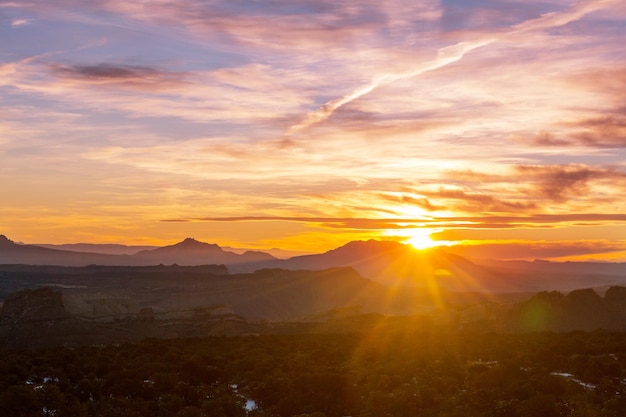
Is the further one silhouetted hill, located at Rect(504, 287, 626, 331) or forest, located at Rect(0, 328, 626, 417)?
silhouetted hill, located at Rect(504, 287, 626, 331)

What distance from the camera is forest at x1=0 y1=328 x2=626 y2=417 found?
23.4 metres

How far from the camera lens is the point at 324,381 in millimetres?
27094

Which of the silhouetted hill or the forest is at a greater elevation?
the forest

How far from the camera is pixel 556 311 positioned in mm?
86750

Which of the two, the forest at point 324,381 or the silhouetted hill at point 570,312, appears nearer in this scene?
the forest at point 324,381

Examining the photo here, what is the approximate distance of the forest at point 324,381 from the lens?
76.9 ft

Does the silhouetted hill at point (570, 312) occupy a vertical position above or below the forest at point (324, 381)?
below

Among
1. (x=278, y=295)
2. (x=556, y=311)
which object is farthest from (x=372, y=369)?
(x=278, y=295)

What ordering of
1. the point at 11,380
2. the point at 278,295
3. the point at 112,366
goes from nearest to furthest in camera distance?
the point at 11,380, the point at 112,366, the point at 278,295

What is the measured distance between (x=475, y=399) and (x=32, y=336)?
84640 mm

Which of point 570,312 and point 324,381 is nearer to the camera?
point 324,381

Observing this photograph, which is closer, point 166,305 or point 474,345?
point 474,345

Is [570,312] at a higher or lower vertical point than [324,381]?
lower

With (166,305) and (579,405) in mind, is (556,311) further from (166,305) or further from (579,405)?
(166,305)
